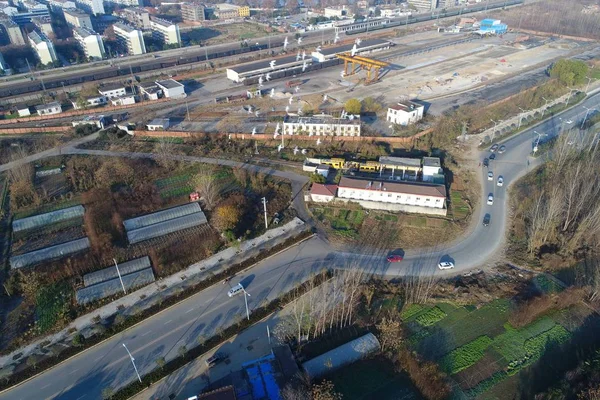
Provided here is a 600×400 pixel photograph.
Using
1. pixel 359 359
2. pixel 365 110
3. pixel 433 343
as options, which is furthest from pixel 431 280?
pixel 365 110

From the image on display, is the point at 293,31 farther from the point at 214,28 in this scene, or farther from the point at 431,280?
the point at 431,280

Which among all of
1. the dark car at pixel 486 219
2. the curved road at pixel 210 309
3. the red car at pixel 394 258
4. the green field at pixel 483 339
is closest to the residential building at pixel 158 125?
the curved road at pixel 210 309

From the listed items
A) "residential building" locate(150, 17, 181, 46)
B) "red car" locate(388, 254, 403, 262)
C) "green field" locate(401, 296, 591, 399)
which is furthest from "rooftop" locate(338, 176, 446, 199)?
"residential building" locate(150, 17, 181, 46)

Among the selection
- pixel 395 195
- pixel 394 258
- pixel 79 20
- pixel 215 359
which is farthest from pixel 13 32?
pixel 394 258

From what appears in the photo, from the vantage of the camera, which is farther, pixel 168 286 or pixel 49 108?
pixel 49 108

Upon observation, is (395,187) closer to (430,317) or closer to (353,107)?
(430,317)

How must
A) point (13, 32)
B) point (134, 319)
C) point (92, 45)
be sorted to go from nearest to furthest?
point (134, 319) → point (92, 45) → point (13, 32)

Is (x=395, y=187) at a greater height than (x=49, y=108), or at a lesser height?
lesser
